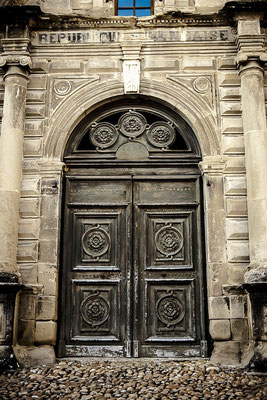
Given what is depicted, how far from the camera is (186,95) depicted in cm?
746

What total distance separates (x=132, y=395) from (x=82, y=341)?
2047mm

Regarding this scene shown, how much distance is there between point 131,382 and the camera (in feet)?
17.6

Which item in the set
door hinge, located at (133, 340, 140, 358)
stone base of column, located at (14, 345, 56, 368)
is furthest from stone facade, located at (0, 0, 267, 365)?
door hinge, located at (133, 340, 140, 358)

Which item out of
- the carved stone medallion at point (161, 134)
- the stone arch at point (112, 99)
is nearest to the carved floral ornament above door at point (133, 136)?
the carved stone medallion at point (161, 134)

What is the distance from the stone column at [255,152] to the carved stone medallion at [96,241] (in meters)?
2.18

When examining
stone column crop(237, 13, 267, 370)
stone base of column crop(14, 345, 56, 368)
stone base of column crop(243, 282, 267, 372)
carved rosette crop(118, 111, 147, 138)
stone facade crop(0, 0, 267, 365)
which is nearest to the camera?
stone base of column crop(243, 282, 267, 372)

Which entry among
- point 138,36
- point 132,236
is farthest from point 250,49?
point 132,236

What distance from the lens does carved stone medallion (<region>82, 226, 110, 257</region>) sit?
7131 millimetres

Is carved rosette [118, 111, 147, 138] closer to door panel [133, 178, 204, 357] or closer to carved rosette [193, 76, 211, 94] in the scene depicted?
door panel [133, 178, 204, 357]

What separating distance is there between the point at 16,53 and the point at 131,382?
533cm

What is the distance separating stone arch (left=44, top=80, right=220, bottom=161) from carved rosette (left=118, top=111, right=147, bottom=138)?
0.37 metres

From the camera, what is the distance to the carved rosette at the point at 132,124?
24.9 feet

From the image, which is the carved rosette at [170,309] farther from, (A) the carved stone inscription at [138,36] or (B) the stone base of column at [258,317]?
(A) the carved stone inscription at [138,36]

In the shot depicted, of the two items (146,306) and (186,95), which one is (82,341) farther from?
(186,95)
